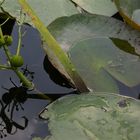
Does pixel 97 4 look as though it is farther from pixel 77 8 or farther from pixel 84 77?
pixel 84 77

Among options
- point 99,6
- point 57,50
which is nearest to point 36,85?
point 57,50

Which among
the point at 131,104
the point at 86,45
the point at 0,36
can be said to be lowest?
the point at 131,104

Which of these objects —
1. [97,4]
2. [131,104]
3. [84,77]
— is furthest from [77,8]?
[131,104]

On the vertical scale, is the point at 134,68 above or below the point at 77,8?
below

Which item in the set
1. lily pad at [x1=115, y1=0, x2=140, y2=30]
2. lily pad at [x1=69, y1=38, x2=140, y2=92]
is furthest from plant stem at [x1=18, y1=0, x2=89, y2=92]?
lily pad at [x1=115, y1=0, x2=140, y2=30]

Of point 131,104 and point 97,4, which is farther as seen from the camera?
point 97,4

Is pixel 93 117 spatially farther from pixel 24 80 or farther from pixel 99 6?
pixel 99 6
